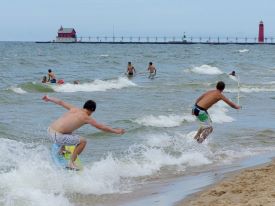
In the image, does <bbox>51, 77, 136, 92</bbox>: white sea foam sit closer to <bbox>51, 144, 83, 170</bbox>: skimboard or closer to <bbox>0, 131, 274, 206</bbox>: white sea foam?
<bbox>0, 131, 274, 206</bbox>: white sea foam

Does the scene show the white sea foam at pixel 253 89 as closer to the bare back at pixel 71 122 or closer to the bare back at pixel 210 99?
the bare back at pixel 210 99

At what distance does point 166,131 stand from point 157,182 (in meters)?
5.83

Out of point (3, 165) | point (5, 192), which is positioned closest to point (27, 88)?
point (3, 165)

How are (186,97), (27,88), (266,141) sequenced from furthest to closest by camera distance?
(27,88)
(186,97)
(266,141)

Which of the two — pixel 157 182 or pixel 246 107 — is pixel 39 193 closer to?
pixel 157 182

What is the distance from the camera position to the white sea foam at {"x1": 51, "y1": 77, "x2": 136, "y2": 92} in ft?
94.1

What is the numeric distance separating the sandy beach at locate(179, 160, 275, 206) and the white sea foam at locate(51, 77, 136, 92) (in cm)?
1994

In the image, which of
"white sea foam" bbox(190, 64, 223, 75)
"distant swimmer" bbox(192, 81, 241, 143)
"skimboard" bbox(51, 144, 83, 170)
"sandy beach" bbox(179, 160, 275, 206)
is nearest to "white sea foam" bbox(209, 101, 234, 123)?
"distant swimmer" bbox(192, 81, 241, 143)

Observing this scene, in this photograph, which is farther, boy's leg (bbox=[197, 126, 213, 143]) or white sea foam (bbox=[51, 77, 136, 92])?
white sea foam (bbox=[51, 77, 136, 92])

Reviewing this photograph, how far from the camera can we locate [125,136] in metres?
14.3

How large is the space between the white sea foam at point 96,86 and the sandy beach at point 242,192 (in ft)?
65.4

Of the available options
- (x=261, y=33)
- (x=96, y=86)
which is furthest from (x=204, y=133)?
(x=261, y=33)

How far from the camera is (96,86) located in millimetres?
30109

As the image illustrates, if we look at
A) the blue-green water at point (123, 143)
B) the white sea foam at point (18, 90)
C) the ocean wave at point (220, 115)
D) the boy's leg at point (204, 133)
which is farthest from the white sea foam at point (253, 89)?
the boy's leg at point (204, 133)
